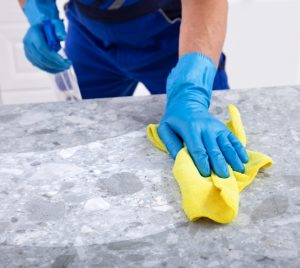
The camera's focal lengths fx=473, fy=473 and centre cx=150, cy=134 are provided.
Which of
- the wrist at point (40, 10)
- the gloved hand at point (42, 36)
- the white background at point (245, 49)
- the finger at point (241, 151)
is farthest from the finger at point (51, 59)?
the white background at point (245, 49)

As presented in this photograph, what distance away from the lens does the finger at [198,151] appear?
0.75 meters

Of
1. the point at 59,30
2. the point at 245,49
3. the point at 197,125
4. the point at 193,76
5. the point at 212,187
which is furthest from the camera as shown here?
the point at 245,49

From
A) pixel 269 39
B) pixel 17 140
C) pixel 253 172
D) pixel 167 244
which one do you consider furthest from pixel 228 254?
pixel 269 39

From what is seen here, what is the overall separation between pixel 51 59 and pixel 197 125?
0.62 meters

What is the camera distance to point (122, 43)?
1.42 meters

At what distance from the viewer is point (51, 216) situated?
0.69 meters

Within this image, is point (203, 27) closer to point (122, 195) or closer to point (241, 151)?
point (241, 151)

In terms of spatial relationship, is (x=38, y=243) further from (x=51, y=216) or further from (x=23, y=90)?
(x=23, y=90)

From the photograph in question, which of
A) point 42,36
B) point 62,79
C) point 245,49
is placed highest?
point 42,36

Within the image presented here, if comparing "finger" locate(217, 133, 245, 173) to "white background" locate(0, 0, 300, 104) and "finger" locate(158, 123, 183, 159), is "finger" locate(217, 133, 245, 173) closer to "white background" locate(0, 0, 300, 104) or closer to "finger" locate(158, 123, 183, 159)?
"finger" locate(158, 123, 183, 159)

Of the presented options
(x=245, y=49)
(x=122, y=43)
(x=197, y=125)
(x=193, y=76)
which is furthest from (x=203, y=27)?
(x=245, y=49)

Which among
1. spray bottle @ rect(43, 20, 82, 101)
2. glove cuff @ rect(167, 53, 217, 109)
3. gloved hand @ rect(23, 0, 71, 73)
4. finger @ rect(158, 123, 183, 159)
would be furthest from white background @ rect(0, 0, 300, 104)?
finger @ rect(158, 123, 183, 159)

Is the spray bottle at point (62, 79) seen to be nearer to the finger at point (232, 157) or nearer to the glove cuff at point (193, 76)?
the glove cuff at point (193, 76)

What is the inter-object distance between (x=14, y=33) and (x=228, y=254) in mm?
1903
